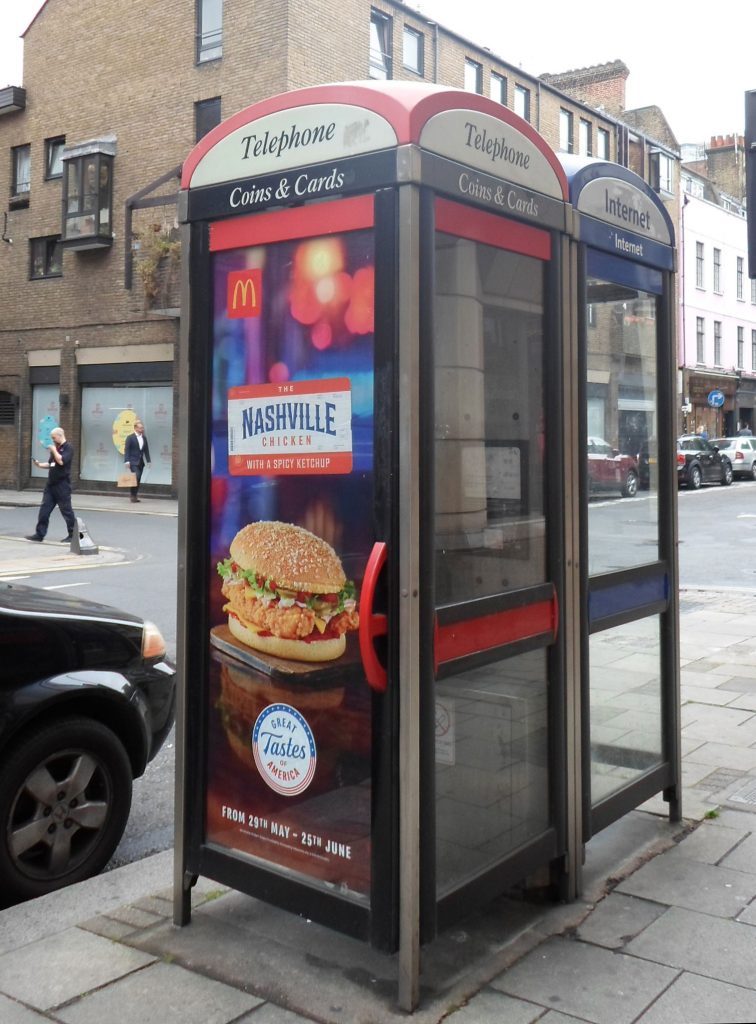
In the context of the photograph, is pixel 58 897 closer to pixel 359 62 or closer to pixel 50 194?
pixel 359 62

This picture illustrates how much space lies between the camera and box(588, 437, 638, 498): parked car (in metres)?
4.06

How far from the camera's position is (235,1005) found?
3.09 meters

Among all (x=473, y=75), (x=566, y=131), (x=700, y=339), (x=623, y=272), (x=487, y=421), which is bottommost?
(x=487, y=421)

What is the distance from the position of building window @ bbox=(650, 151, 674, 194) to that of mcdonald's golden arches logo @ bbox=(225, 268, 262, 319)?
41584 mm

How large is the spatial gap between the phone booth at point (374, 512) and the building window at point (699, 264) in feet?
149

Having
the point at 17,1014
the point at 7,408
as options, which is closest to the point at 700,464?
the point at 7,408

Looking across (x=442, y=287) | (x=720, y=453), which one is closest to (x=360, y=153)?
(x=442, y=287)

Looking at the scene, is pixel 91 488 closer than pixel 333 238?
No

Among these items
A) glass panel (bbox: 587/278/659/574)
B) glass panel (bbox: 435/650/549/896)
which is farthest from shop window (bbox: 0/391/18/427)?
glass panel (bbox: 435/650/549/896)

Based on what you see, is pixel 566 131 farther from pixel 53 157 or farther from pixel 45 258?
pixel 45 258

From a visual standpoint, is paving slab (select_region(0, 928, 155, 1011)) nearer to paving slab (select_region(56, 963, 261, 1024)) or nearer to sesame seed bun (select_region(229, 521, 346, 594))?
paving slab (select_region(56, 963, 261, 1024))

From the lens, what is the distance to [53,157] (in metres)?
30.0

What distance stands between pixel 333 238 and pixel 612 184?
139 centimetres

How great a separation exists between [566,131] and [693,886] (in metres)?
34.3
